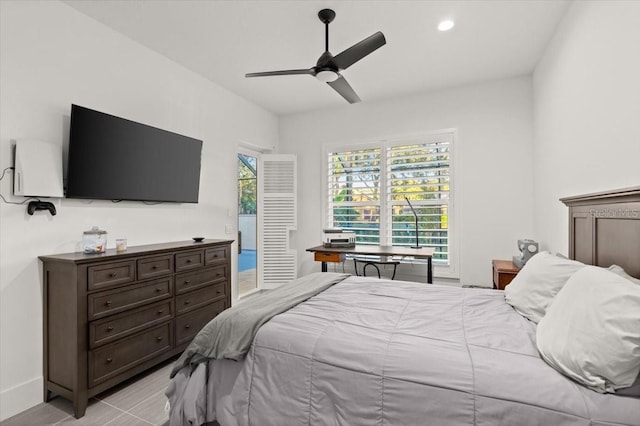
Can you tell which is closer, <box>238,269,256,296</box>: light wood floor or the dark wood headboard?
the dark wood headboard

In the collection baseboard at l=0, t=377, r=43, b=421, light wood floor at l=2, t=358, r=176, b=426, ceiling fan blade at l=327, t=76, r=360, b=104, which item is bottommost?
light wood floor at l=2, t=358, r=176, b=426

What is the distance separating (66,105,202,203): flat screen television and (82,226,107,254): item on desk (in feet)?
0.97

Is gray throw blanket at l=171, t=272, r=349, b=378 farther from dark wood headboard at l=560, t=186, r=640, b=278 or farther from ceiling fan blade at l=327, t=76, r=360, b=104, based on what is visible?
ceiling fan blade at l=327, t=76, r=360, b=104

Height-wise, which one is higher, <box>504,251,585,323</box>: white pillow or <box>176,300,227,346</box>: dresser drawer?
<box>504,251,585,323</box>: white pillow

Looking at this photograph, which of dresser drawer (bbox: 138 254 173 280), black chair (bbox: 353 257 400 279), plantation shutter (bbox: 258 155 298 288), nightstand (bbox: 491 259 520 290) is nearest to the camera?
dresser drawer (bbox: 138 254 173 280)

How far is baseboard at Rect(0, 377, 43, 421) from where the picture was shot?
197cm

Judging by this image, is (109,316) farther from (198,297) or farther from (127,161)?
(127,161)

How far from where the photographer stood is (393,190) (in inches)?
171

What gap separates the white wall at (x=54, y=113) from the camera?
203 centimetres

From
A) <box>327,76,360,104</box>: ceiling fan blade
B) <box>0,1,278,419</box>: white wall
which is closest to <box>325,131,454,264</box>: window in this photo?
<box>327,76,360,104</box>: ceiling fan blade

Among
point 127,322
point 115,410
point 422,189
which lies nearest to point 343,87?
point 422,189

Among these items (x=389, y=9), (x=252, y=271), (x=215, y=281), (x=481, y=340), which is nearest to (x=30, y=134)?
(x=215, y=281)

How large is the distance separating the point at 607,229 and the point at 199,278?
3059mm

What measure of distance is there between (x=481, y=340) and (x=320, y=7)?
8.26 feet
